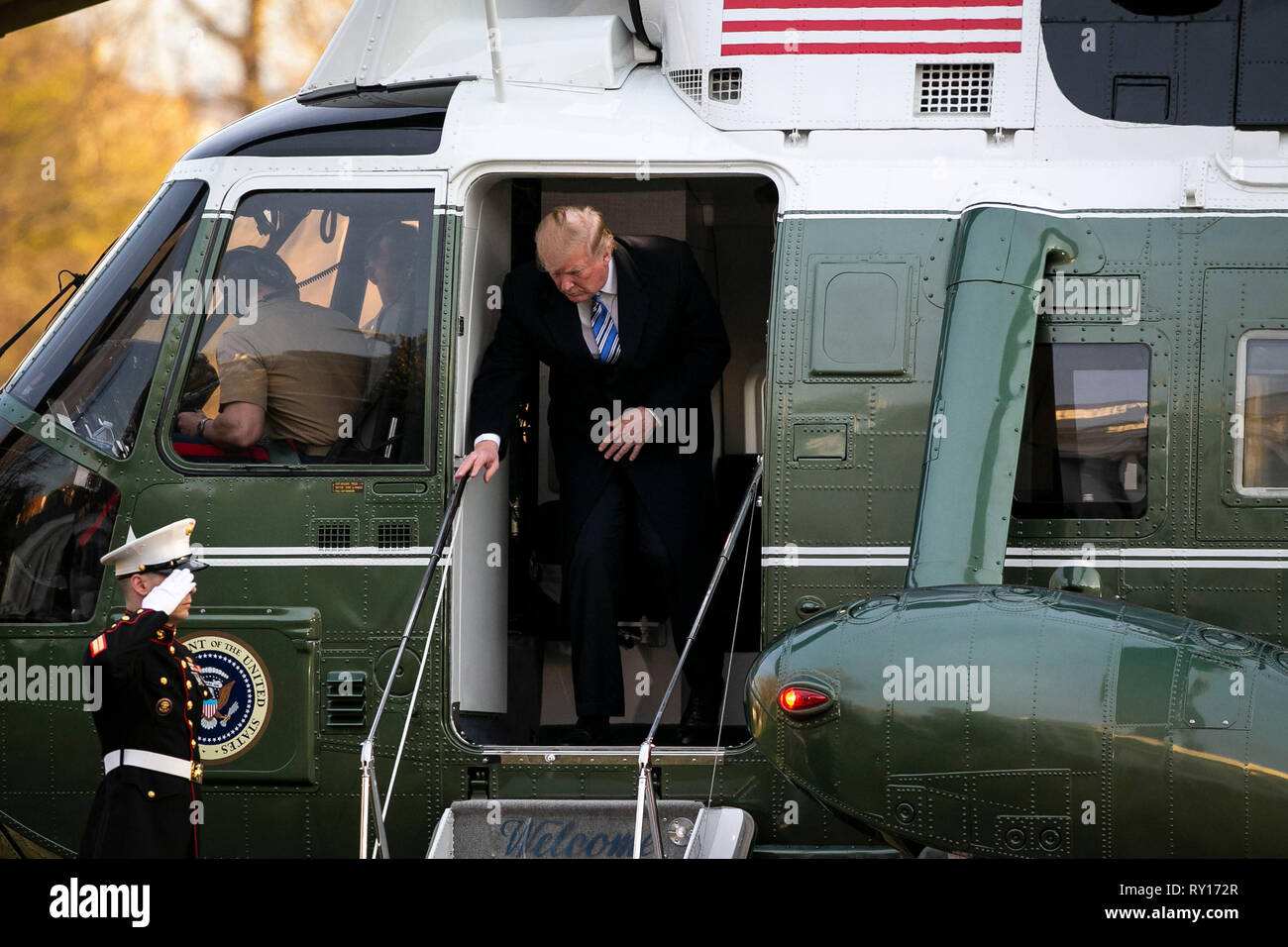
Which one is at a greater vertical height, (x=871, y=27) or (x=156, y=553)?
(x=871, y=27)

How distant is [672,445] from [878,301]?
103cm

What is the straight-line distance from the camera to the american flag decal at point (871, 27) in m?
5.65

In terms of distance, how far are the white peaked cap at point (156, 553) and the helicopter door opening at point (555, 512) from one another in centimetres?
104

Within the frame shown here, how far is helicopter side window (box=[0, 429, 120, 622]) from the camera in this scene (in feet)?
18.3

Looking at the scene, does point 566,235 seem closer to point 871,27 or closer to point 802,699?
point 871,27

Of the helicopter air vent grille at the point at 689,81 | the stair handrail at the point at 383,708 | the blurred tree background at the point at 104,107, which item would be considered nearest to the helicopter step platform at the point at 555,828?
the stair handrail at the point at 383,708

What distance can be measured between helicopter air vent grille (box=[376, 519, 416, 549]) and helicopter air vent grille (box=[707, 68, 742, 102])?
212cm

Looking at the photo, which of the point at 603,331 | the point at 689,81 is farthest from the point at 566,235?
the point at 689,81

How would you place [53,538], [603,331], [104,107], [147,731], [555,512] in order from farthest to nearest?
[104,107]
[555,512]
[603,331]
[53,538]
[147,731]

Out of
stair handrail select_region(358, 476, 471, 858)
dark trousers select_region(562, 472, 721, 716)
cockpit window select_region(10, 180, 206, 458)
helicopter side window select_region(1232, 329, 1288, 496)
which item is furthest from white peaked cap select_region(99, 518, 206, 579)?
helicopter side window select_region(1232, 329, 1288, 496)

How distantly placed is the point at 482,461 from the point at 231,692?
52.3 inches

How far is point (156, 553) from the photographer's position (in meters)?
5.15
